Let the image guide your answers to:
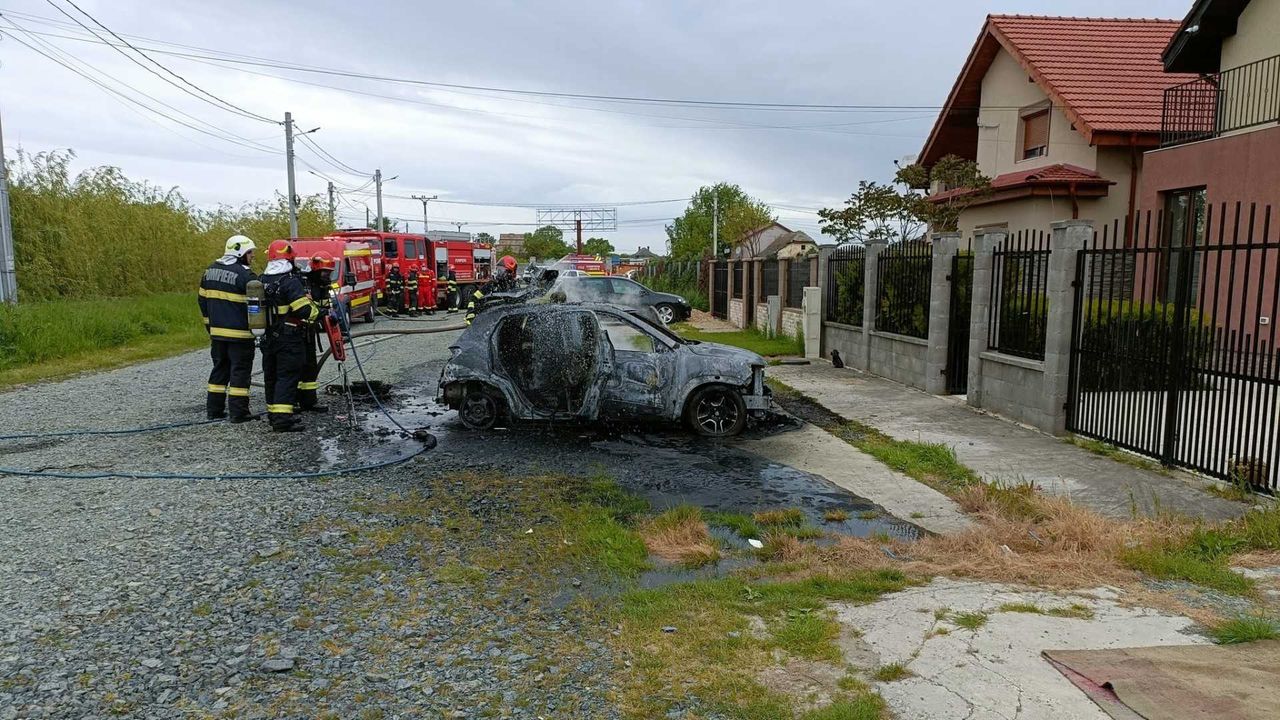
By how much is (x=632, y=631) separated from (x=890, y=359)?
9.38 m

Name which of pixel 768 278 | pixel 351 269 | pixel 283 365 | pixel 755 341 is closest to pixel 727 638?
pixel 283 365

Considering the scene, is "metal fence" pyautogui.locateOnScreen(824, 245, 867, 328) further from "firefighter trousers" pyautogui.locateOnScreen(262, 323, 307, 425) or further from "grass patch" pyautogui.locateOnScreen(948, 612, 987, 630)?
"grass patch" pyautogui.locateOnScreen(948, 612, 987, 630)

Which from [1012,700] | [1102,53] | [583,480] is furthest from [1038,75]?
[1012,700]

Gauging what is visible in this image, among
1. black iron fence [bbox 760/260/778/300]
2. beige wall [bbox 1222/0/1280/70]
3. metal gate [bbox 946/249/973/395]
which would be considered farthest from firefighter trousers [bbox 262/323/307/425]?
beige wall [bbox 1222/0/1280/70]

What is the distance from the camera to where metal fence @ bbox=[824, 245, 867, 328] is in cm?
1398

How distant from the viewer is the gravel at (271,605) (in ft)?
11.4

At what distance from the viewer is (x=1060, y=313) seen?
324 inches

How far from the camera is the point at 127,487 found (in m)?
6.65

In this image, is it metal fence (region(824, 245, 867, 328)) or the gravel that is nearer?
the gravel

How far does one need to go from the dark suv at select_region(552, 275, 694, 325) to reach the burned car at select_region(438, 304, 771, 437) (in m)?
12.2

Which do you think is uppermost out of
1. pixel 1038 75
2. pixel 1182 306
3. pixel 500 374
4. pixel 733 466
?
pixel 1038 75

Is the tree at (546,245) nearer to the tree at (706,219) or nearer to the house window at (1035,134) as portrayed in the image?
the tree at (706,219)

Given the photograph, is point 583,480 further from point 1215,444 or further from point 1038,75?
point 1038,75

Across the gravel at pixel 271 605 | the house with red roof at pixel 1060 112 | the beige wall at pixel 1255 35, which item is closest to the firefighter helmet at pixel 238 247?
the gravel at pixel 271 605
